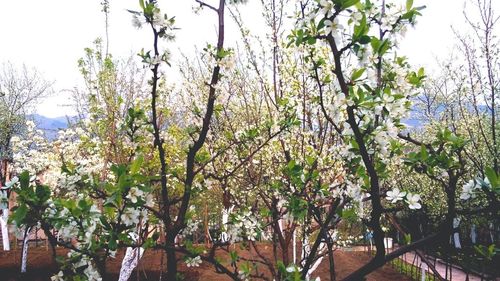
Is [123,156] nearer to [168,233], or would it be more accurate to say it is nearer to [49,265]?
[168,233]

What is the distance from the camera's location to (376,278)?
48.6 ft

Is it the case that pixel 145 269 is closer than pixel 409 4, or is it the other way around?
pixel 409 4

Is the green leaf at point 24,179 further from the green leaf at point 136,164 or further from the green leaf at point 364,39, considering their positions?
the green leaf at point 364,39

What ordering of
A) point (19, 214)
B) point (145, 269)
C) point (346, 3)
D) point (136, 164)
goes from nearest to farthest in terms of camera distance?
point (346, 3) → point (19, 214) → point (136, 164) → point (145, 269)

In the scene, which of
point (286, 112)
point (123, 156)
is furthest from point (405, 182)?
point (286, 112)

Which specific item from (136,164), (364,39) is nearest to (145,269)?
(136,164)

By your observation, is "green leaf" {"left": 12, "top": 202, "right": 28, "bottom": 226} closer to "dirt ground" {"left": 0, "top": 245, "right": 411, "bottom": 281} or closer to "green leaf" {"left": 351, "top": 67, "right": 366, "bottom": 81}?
"green leaf" {"left": 351, "top": 67, "right": 366, "bottom": 81}

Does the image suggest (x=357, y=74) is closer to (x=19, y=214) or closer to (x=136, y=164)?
(x=136, y=164)

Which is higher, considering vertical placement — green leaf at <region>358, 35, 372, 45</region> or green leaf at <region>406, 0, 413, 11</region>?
green leaf at <region>406, 0, 413, 11</region>

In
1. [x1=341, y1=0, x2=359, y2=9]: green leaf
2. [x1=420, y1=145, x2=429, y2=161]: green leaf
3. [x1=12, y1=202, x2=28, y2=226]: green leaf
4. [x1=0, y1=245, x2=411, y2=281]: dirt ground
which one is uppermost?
[x1=341, y1=0, x2=359, y2=9]: green leaf

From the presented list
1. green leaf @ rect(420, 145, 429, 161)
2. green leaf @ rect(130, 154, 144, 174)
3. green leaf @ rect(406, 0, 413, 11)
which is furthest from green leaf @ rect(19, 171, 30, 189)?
green leaf @ rect(406, 0, 413, 11)

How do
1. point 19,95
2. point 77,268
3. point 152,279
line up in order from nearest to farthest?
point 77,268, point 152,279, point 19,95

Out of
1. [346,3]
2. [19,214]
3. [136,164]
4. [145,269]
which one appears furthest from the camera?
[145,269]

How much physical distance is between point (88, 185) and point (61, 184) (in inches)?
7.8
